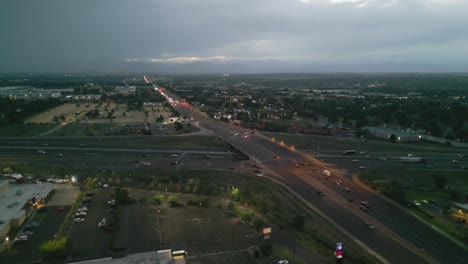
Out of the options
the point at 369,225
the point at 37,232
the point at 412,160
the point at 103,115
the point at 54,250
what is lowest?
the point at 369,225

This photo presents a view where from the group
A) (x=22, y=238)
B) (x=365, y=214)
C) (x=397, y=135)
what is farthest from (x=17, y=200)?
(x=397, y=135)

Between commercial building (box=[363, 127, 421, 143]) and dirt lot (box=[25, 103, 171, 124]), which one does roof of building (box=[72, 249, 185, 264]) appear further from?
dirt lot (box=[25, 103, 171, 124])

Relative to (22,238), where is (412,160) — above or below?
above

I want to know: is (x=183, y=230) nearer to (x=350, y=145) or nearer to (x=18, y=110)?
(x=350, y=145)

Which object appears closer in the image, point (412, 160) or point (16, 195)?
point (16, 195)

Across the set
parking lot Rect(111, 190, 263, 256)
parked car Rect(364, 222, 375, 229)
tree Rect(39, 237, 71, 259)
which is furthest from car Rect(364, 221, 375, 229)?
tree Rect(39, 237, 71, 259)

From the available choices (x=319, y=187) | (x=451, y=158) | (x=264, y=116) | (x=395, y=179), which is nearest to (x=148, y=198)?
(x=319, y=187)

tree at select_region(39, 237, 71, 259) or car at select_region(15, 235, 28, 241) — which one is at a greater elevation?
tree at select_region(39, 237, 71, 259)
